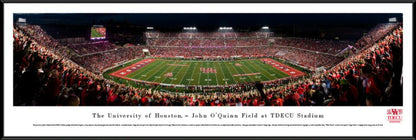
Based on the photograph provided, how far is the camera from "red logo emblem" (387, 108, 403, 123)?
269 centimetres

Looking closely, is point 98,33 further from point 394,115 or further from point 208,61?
point 394,115

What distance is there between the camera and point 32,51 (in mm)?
3438

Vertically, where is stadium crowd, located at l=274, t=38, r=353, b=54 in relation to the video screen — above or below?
below

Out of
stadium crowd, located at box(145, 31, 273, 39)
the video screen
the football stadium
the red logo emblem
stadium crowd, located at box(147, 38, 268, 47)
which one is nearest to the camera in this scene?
the red logo emblem

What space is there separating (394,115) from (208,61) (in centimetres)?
1643

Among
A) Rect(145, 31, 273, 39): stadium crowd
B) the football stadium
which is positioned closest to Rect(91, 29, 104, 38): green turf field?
the football stadium

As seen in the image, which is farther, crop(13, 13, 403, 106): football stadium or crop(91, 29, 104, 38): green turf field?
crop(91, 29, 104, 38): green turf field

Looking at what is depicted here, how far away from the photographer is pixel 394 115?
2684 mm

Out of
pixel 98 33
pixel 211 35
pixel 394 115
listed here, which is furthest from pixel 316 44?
pixel 98 33

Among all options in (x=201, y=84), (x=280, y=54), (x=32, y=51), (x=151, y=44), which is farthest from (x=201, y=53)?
(x=32, y=51)

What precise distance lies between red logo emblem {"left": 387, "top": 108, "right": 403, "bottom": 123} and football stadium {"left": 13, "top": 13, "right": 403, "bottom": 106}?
0.11 metres

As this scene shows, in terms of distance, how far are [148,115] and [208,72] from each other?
11004 mm

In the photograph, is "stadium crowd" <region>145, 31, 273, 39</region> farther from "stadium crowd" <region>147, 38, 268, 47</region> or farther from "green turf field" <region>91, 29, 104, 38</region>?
"green turf field" <region>91, 29, 104, 38</region>

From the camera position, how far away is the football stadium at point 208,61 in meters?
2.86
